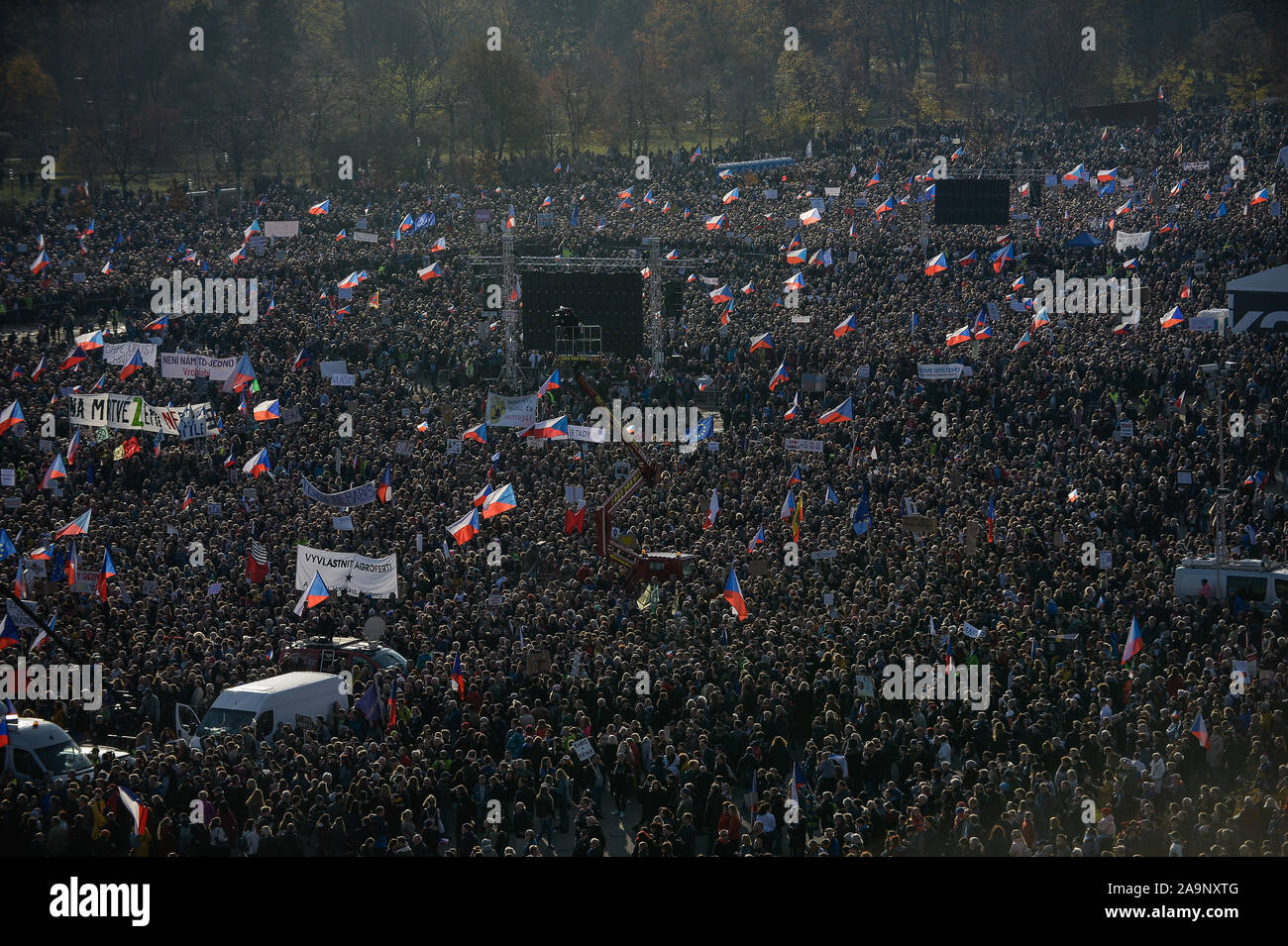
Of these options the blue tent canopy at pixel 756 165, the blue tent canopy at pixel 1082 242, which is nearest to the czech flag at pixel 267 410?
the blue tent canopy at pixel 1082 242

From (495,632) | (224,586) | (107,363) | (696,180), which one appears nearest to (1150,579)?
(495,632)

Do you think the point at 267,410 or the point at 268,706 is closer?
the point at 268,706

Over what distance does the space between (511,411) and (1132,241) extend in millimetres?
23938

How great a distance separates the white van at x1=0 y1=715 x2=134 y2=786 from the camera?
19.3 m

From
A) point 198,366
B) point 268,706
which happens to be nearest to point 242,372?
point 198,366

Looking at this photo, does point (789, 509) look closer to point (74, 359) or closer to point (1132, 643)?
point (1132, 643)

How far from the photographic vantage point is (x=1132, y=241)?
164 feet

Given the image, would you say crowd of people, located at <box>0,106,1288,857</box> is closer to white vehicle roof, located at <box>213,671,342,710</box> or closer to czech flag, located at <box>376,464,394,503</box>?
czech flag, located at <box>376,464,394,503</box>

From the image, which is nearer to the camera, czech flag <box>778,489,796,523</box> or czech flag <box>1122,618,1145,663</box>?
czech flag <box>1122,618,1145,663</box>

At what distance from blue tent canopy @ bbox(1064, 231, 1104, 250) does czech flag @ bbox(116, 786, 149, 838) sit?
4073cm

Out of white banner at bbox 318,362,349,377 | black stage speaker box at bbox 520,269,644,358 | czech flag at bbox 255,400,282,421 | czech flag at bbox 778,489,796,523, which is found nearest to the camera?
czech flag at bbox 778,489,796,523

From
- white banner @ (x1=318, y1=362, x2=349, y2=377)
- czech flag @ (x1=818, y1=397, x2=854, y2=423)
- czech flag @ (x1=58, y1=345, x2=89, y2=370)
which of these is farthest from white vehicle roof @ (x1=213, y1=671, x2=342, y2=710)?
Result: czech flag @ (x1=58, y1=345, x2=89, y2=370)

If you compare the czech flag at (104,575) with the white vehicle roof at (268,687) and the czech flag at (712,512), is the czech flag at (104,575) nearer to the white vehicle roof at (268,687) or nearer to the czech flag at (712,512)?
the white vehicle roof at (268,687)

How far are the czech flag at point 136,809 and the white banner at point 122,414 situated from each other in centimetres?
1843
